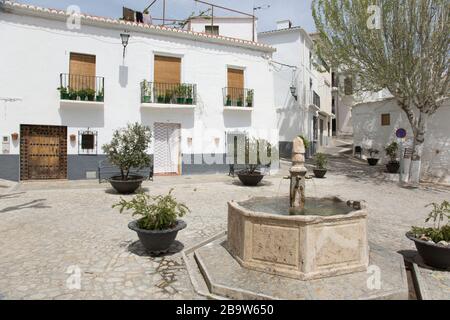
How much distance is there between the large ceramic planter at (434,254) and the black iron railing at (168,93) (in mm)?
11922

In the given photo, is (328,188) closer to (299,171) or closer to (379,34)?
(379,34)

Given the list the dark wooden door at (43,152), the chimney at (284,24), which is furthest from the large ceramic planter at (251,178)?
the chimney at (284,24)

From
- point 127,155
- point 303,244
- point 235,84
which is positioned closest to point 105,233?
point 303,244

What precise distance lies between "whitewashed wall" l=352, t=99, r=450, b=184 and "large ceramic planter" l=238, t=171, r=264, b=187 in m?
9.06

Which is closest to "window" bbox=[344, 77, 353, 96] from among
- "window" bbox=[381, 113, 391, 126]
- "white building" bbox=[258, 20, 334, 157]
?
"window" bbox=[381, 113, 391, 126]

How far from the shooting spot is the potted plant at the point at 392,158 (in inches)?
655

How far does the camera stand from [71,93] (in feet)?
42.5

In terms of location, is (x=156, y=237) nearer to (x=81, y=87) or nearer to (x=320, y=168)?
(x=81, y=87)

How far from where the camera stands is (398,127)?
61.1 feet

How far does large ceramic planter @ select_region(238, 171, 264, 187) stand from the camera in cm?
1245

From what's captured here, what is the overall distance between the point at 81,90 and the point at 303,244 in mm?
11770

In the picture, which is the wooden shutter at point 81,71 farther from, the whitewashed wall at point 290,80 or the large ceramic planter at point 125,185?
the whitewashed wall at point 290,80

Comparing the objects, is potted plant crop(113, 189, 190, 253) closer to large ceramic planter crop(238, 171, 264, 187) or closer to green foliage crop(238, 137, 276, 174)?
large ceramic planter crop(238, 171, 264, 187)
